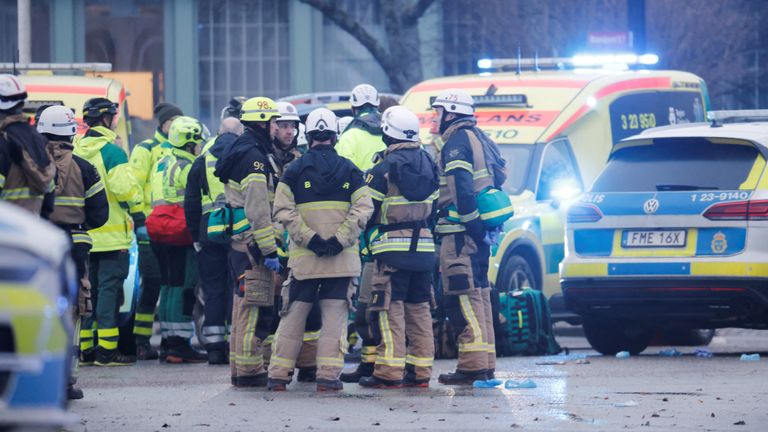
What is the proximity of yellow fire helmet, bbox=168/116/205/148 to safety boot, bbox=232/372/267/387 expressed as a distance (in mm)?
2695

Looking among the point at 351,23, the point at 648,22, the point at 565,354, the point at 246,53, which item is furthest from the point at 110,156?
the point at 246,53

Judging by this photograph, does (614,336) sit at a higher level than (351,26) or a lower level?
lower

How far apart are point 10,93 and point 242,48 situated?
892 inches

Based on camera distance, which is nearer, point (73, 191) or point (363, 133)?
point (73, 191)

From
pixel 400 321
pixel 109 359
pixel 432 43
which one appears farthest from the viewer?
pixel 432 43

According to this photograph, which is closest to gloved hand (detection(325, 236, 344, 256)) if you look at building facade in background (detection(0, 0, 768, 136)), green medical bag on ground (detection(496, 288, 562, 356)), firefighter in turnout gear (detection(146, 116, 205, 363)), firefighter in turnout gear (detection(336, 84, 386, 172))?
firefighter in turnout gear (detection(336, 84, 386, 172))

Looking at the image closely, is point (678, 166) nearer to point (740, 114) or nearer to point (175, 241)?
point (740, 114)

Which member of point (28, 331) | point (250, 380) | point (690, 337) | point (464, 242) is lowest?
point (690, 337)

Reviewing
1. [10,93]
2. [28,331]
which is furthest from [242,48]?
[28,331]

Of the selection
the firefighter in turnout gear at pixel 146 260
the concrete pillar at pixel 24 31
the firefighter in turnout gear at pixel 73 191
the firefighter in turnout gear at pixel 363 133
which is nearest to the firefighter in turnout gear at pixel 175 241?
the firefighter in turnout gear at pixel 146 260

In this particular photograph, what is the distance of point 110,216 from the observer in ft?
40.4

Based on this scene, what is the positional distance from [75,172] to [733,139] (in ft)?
→ 15.5

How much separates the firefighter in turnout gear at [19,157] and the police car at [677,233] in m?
4.94

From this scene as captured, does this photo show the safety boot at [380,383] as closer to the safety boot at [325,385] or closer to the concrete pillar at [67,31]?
the safety boot at [325,385]
